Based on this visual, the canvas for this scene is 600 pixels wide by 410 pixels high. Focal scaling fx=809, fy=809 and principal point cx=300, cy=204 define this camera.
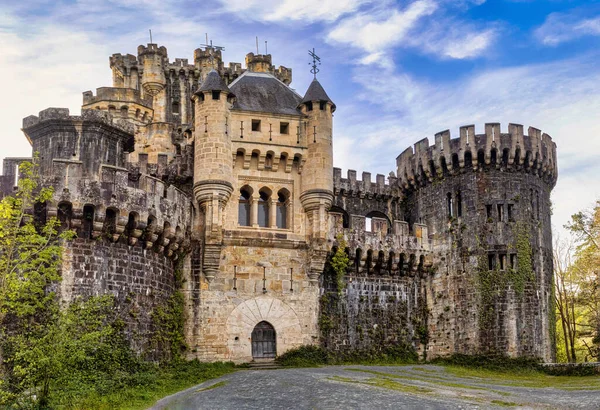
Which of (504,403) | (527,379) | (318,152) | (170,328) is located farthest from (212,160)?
(504,403)

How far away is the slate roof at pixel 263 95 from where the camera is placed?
3978cm

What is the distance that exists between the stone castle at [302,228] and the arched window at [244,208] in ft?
0.32

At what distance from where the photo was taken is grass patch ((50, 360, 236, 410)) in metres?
26.7

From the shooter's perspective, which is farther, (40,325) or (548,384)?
(548,384)

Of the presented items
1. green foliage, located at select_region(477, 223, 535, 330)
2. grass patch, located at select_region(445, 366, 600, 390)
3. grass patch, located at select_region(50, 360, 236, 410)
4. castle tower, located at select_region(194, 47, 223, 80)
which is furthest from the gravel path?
castle tower, located at select_region(194, 47, 223, 80)

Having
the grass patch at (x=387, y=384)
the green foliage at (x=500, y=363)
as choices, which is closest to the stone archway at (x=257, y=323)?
the grass patch at (x=387, y=384)

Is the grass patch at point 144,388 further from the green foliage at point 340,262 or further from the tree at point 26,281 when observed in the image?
the green foliage at point 340,262

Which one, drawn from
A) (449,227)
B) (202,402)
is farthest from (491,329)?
(202,402)

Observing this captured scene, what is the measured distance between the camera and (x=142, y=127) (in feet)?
145

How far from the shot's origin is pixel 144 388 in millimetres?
29797

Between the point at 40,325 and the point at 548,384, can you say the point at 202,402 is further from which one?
the point at 548,384

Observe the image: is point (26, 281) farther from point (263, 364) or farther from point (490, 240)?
point (490, 240)

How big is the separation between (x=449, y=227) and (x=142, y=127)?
57.2ft

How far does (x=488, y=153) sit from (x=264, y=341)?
15.4 m
